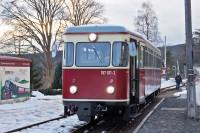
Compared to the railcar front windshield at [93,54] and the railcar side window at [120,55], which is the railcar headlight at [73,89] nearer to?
the railcar front windshield at [93,54]

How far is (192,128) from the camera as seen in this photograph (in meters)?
14.7

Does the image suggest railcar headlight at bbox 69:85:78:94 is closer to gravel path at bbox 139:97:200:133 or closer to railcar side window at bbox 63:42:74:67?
railcar side window at bbox 63:42:74:67

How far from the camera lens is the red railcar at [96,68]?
14617 millimetres

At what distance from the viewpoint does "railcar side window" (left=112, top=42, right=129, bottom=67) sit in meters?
14.7

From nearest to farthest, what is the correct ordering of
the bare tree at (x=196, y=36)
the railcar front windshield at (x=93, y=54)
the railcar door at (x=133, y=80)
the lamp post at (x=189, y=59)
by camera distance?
1. the railcar front windshield at (x=93, y=54)
2. the railcar door at (x=133, y=80)
3. the lamp post at (x=189, y=59)
4. the bare tree at (x=196, y=36)

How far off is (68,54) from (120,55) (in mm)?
1577

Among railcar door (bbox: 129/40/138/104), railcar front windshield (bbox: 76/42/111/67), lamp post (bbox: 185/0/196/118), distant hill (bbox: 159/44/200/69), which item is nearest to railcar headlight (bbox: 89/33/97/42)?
railcar front windshield (bbox: 76/42/111/67)

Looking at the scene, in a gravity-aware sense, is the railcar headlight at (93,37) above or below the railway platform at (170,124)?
above

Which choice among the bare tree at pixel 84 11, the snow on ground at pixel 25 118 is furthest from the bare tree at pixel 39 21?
the snow on ground at pixel 25 118

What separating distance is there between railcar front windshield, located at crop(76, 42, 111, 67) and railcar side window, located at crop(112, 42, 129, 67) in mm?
181

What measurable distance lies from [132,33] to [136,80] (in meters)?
1.74

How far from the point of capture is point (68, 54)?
15.0 meters

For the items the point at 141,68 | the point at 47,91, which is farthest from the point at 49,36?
the point at 141,68

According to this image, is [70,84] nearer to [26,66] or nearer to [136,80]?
[136,80]
